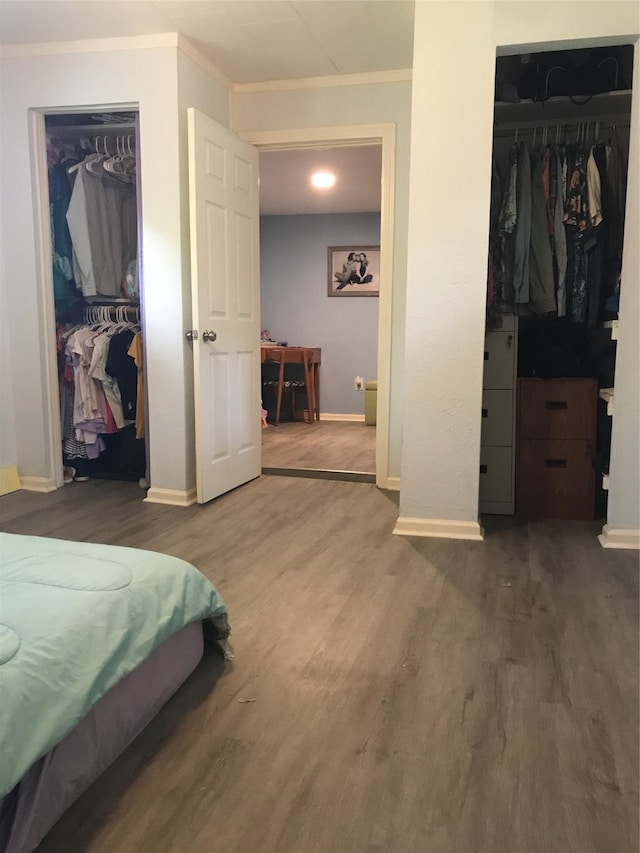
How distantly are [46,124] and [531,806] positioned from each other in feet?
13.2

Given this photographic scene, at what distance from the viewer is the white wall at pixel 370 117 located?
3631 mm

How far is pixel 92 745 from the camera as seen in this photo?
1.30m

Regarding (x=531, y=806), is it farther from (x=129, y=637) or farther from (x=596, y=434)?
(x=596, y=434)

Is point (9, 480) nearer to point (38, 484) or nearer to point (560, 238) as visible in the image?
point (38, 484)

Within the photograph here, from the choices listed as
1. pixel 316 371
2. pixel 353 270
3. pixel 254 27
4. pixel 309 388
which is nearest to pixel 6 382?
pixel 254 27

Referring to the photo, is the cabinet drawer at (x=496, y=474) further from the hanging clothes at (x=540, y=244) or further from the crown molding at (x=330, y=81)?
the crown molding at (x=330, y=81)

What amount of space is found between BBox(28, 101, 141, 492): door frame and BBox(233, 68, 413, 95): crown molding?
78 centimetres

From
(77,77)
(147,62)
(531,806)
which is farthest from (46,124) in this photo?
(531,806)

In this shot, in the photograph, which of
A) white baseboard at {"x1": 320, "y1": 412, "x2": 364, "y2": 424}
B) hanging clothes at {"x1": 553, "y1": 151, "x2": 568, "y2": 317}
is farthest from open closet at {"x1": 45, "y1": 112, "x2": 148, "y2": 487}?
white baseboard at {"x1": 320, "y1": 412, "x2": 364, "y2": 424}

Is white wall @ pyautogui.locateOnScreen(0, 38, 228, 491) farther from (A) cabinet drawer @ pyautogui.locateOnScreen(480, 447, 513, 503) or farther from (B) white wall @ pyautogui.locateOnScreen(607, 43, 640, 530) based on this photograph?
(B) white wall @ pyautogui.locateOnScreen(607, 43, 640, 530)

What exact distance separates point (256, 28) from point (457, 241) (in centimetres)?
144

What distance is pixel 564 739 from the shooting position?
4.85 ft

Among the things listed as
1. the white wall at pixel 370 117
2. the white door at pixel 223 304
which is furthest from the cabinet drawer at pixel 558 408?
the white door at pixel 223 304

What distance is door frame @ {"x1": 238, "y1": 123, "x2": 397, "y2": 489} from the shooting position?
3668 millimetres
